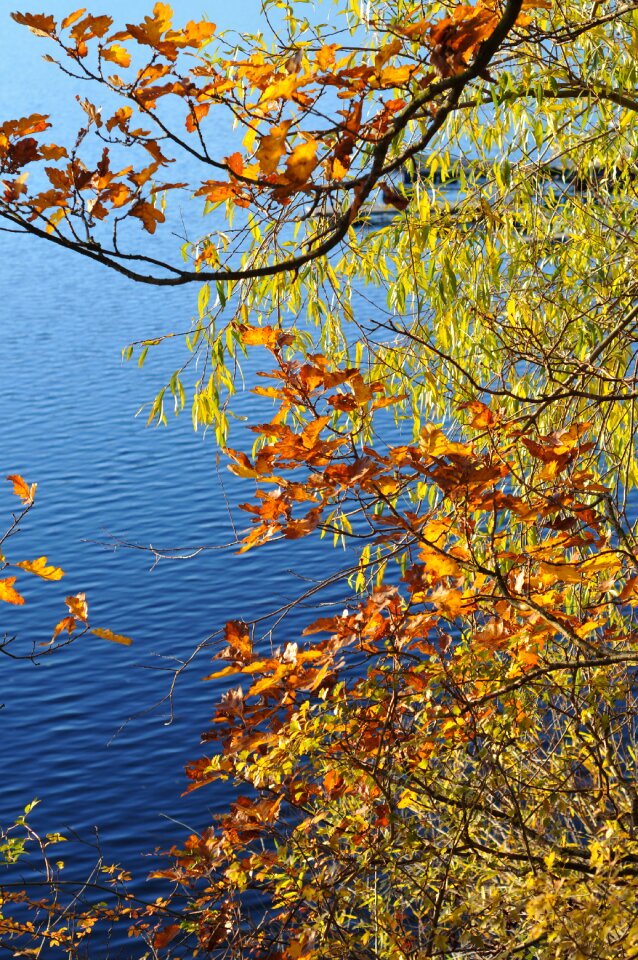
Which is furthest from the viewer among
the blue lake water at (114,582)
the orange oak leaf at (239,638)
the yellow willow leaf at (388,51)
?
the blue lake water at (114,582)

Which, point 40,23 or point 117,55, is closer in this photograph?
point 40,23

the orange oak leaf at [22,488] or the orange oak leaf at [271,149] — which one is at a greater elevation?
the orange oak leaf at [22,488]

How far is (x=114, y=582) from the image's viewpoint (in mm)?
11328

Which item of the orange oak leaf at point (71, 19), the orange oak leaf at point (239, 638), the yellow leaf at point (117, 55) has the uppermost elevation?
the orange oak leaf at point (71, 19)

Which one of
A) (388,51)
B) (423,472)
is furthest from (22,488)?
(388,51)

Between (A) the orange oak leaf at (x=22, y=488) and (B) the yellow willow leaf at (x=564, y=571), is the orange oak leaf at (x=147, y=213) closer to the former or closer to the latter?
(A) the orange oak leaf at (x=22, y=488)

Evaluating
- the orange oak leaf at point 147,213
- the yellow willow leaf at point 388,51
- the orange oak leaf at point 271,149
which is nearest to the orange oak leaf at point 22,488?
the orange oak leaf at point 147,213

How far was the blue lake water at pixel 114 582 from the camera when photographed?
8125mm

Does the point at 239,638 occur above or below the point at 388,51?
below

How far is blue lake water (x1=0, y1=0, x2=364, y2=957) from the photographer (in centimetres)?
812

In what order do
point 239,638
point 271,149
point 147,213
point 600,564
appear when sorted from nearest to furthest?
point 271,149, point 147,213, point 600,564, point 239,638

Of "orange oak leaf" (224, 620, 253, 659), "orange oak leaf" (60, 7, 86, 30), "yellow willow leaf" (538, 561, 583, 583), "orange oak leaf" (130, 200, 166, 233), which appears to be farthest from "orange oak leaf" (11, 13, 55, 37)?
"yellow willow leaf" (538, 561, 583, 583)

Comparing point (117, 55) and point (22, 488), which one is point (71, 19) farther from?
point (22, 488)

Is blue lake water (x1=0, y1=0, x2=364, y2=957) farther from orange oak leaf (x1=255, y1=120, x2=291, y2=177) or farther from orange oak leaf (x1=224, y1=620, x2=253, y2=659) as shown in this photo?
orange oak leaf (x1=255, y1=120, x2=291, y2=177)
